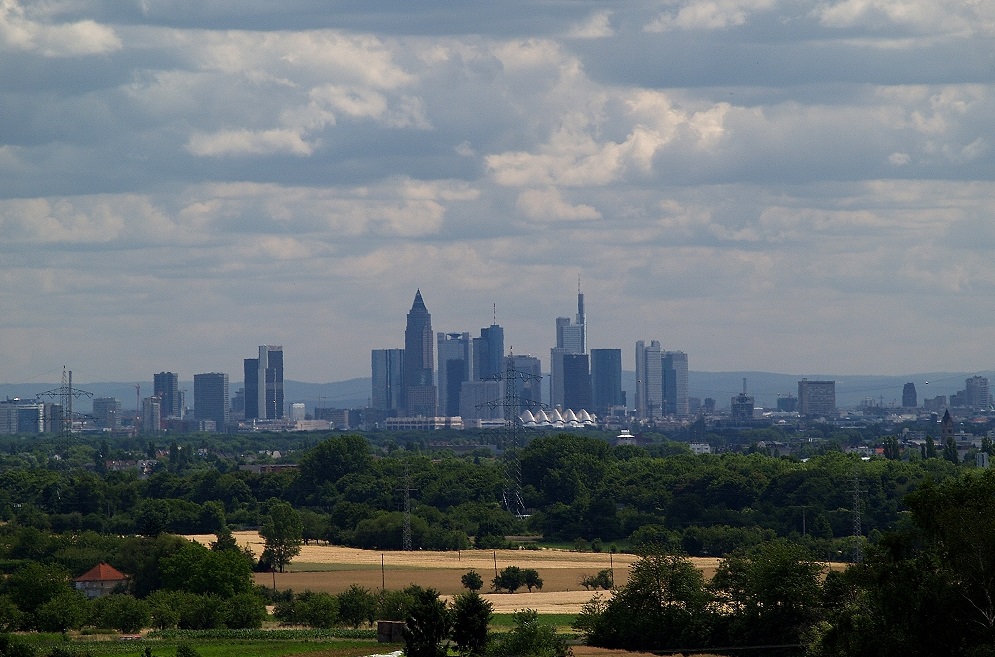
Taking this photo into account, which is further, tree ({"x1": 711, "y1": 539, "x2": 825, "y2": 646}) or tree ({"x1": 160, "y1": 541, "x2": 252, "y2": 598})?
tree ({"x1": 160, "y1": 541, "x2": 252, "y2": 598})

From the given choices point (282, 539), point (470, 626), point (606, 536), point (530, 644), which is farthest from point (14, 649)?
point (606, 536)

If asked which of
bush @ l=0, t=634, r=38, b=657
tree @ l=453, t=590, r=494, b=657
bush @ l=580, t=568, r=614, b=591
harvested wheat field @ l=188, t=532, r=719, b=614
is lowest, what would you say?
harvested wheat field @ l=188, t=532, r=719, b=614

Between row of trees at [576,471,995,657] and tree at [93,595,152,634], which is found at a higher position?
row of trees at [576,471,995,657]

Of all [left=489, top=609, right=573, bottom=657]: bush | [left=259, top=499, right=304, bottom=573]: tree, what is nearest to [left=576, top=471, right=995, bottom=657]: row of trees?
[left=489, top=609, right=573, bottom=657]: bush

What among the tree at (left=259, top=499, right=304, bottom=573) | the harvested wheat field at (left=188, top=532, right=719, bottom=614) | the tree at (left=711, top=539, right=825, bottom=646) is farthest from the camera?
the tree at (left=259, top=499, right=304, bottom=573)

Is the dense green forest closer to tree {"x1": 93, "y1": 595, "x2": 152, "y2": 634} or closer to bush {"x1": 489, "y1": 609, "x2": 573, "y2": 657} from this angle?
tree {"x1": 93, "y1": 595, "x2": 152, "y2": 634}

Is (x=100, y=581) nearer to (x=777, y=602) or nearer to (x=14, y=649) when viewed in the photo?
(x=14, y=649)

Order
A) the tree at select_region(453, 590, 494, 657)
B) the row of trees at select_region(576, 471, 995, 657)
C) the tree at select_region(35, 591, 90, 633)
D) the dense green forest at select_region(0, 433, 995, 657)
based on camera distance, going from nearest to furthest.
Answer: the row of trees at select_region(576, 471, 995, 657) → the dense green forest at select_region(0, 433, 995, 657) → the tree at select_region(453, 590, 494, 657) → the tree at select_region(35, 591, 90, 633)
